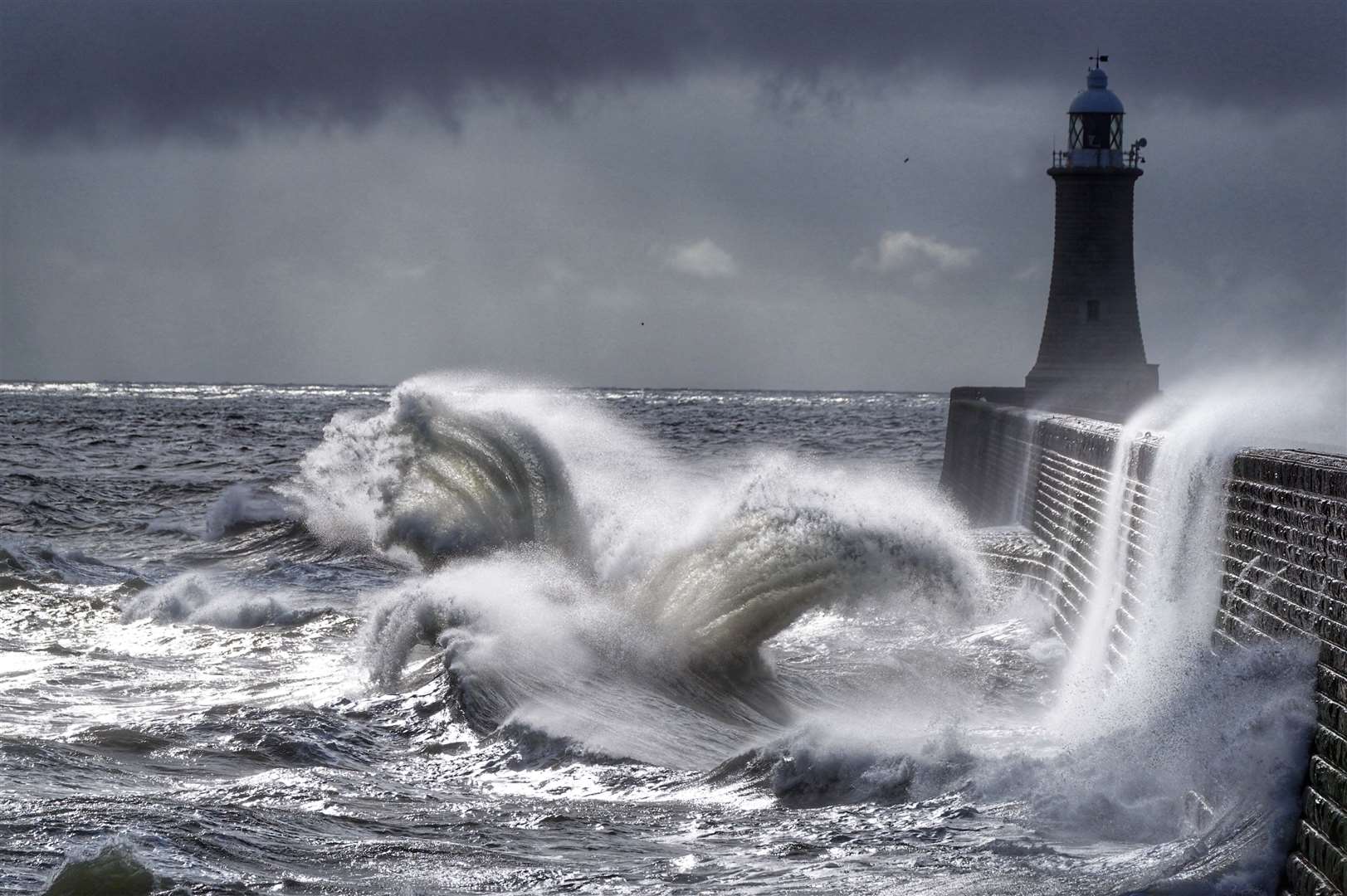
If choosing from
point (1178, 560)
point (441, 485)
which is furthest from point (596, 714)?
point (441, 485)

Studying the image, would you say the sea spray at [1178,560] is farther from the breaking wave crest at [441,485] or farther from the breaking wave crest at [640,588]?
the breaking wave crest at [441,485]

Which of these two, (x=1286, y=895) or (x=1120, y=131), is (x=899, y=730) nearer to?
(x=1286, y=895)

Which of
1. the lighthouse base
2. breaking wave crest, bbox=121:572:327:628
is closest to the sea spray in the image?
breaking wave crest, bbox=121:572:327:628

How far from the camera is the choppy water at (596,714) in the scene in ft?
17.8

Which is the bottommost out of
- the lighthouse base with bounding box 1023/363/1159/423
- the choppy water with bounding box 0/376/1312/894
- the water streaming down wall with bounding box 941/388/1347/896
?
the choppy water with bounding box 0/376/1312/894

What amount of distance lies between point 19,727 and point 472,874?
3325mm

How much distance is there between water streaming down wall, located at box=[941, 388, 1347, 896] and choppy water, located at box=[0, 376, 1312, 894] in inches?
9.4

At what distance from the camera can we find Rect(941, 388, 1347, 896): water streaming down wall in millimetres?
4891

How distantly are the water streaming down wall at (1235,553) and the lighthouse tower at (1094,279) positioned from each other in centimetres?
863

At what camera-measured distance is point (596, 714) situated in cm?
816

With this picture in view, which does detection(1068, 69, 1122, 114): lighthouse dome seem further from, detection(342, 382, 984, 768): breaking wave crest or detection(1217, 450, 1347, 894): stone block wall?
detection(1217, 450, 1347, 894): stone block wall

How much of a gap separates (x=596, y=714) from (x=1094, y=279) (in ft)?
65.2

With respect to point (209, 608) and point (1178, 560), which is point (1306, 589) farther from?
point (209, 608)

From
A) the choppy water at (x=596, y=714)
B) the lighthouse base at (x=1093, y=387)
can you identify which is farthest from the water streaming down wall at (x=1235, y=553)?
the lighthouse base at (x=1093, y=387)
